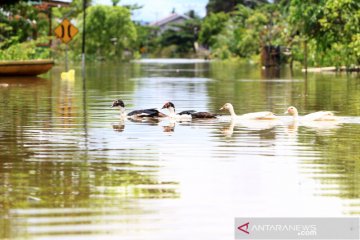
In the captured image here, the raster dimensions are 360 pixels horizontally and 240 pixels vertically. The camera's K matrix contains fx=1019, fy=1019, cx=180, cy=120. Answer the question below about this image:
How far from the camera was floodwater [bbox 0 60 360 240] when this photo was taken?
8.86 metres

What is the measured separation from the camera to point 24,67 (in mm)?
49031

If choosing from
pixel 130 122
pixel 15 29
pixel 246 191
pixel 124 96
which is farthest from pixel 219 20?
pixel 246 191

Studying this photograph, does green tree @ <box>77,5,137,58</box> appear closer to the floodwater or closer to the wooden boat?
the wooden boat

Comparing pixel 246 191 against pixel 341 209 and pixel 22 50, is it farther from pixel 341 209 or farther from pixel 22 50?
pixel 22 50

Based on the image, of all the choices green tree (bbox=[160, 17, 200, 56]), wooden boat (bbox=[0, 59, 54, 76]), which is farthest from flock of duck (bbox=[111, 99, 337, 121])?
green tree (bbox=[160, 17, 200, 56])

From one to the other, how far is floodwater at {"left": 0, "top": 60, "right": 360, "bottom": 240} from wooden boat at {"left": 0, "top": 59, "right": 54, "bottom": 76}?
2650 centimetres

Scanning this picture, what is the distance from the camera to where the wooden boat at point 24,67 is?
47.5m

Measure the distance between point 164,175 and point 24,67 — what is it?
1508 inches

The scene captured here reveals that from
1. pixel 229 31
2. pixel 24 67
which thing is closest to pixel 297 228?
pixel 24 67

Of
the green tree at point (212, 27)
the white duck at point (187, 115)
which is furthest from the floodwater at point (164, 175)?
the green tree at point (212, 27)

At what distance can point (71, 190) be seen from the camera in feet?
34.3

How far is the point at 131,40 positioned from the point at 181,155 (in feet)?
375

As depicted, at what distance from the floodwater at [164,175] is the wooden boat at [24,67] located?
1043 inches

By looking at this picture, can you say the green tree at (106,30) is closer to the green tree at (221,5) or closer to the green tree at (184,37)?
the green tree at (221,5)
